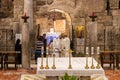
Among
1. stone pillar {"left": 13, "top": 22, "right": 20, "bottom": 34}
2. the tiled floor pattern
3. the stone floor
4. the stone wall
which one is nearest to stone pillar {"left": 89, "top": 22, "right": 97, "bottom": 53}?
the stone floor

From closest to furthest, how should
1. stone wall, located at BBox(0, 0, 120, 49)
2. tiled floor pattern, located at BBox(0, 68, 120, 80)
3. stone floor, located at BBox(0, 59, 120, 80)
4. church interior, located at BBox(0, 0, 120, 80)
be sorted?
tiled floor pattern, located at BBox(0, 68, 120, 80) → stone floor, located at BBox(0, 59, 120, 80) → church interior, located at BBox(0, 0, 120, 80) → stone wall, located at BBox(0, 0, 120, 49)

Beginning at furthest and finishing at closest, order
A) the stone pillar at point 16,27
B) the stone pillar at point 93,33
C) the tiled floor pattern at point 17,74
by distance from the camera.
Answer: the stone pillar at point 16,27
the stone pillar at point 93,33
the tiled floor pattern at point 17,74

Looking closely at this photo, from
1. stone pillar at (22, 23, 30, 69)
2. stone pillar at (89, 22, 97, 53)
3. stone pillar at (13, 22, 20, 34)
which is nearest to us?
stone pillar at (22, 23, 30, 69)

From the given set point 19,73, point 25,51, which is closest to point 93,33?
point 25,51

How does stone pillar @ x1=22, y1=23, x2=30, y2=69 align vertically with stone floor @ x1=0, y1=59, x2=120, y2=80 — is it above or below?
above

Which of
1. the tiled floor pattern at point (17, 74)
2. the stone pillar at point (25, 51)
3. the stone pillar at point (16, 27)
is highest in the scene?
the stone pillar at point (16, 27)

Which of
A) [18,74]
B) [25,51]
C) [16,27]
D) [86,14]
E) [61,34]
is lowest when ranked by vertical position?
[18,74]

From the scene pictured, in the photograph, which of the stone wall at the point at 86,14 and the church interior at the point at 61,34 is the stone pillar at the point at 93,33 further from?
the stone wall at the point at 86,14

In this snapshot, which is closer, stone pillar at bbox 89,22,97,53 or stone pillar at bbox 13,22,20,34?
stone pillar at bbox 89,22,97,53

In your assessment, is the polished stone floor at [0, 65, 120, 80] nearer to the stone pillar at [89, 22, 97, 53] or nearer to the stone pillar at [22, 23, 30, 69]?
the stone pillar at [22, 23, 30, 69]

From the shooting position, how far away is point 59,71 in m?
11.9

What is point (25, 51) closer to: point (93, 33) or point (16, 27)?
point (93, 33)

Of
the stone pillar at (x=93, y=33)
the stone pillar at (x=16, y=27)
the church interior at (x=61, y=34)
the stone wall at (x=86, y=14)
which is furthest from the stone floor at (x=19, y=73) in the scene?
the stone wall at (x=86, y=14)

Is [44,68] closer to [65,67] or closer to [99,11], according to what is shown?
[65,67]
